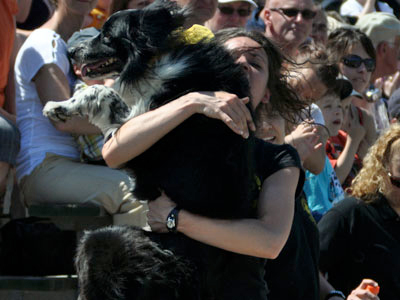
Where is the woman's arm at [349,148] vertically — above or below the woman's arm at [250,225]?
below

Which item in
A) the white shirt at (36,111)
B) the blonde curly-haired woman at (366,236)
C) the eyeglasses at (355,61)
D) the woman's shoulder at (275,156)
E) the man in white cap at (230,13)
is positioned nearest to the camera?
the woman's shoulder at (275,156)

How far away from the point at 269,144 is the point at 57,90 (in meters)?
1.80

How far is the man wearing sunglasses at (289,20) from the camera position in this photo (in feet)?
18.5

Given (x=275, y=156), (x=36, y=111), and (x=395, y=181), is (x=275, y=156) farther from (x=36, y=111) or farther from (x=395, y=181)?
(x=36, y=111)

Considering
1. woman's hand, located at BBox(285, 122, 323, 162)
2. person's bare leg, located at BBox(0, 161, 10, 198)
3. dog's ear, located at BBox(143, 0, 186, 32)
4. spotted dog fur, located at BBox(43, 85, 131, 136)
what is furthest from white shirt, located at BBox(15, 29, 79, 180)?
dog's ear, located at BBox(143, 0, 186, 32)

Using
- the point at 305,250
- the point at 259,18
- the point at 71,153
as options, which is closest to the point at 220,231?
the point at 305,250

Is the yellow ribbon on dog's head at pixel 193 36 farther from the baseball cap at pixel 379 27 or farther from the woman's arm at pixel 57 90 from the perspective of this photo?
the baseball cap at pixel 379 27

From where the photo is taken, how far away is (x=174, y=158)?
2.61 m

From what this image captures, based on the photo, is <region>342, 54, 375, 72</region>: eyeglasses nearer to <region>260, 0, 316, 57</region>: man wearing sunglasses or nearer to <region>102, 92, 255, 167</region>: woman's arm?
<region>260, 0, 316, 57</region>: man wearing sunglasses

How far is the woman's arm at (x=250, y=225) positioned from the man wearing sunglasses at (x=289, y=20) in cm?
307

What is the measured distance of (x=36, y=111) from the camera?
4387 mm

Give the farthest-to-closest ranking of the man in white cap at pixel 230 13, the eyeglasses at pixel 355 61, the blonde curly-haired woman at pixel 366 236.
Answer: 1. the eyeglasses at pixel 355 61
2. the man in white cap at pixel 230 13
3. the blonde curly-haired woman at pixel 366 236

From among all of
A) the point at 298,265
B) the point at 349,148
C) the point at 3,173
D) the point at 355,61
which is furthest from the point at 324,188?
the point at 355,61

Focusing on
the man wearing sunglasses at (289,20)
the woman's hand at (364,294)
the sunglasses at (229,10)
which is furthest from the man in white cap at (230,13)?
the woman's hand at (364,294)
